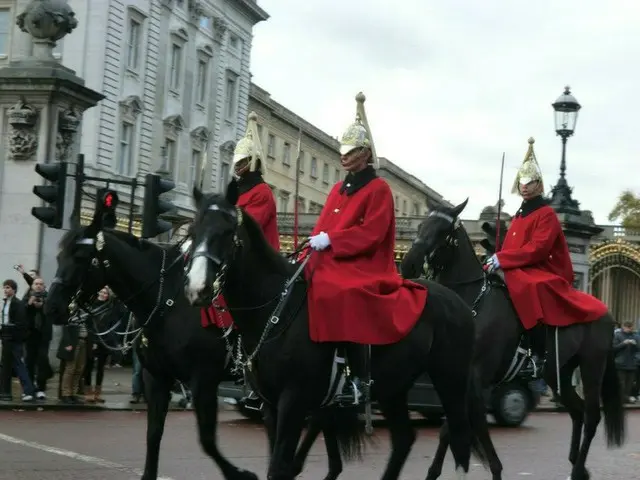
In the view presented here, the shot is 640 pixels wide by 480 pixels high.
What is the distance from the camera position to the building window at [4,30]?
4491 centimetres

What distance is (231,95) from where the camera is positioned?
59.4 m

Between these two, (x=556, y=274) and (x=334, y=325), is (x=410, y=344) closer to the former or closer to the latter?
(x=334, y=325)

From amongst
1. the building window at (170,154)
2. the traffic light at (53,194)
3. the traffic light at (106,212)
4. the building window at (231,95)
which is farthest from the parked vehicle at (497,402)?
the building window at (231,95)

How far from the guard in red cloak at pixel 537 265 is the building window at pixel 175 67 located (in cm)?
4179

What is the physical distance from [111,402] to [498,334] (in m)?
10.00

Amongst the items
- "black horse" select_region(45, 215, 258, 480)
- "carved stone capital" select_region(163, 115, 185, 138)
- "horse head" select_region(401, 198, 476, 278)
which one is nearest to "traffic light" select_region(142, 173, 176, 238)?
"black horse" select_region(45, 215, 258, 480)

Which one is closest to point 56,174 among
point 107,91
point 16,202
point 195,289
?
point 16,202

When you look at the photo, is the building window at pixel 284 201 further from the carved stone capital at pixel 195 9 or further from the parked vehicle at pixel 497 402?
the parked vehicle at pixel 497 402

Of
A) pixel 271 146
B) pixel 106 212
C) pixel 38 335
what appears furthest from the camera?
pixel 271 146

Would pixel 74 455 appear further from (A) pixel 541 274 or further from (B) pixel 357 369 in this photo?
(A) pixel 541 274

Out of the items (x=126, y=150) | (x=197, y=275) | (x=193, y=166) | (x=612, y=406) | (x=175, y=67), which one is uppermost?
(x=175, y=67)

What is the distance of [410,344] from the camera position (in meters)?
8.46

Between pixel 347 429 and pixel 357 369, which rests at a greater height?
pixel 357 369

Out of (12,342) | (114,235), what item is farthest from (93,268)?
(12,342)
